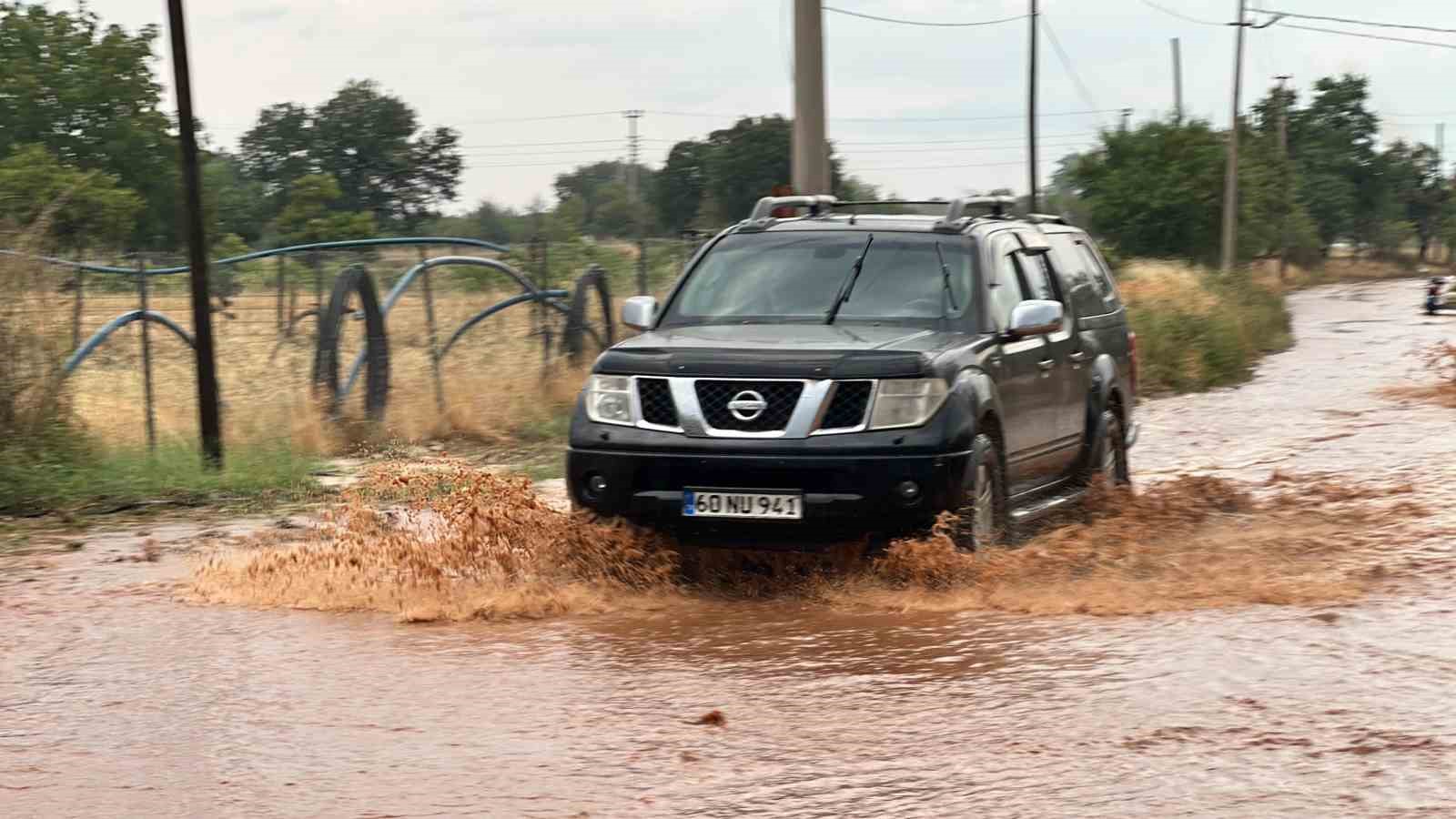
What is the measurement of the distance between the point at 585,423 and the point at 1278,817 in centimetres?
416

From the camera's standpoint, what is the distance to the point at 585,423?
8.42m

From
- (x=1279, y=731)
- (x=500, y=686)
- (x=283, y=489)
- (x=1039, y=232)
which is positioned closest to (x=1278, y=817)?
(x=1279, y=731)

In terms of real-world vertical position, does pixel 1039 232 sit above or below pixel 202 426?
above

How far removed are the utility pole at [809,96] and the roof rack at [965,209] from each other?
231 inches

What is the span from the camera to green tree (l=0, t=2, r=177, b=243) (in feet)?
208

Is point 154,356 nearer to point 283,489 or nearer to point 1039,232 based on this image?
point 283,489

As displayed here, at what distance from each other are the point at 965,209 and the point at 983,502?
2.04 meters

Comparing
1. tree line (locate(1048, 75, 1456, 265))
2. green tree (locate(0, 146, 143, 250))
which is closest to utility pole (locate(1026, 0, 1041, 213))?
tree line (locate(1048, 75, 1456, 265))

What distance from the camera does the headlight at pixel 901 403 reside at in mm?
8039

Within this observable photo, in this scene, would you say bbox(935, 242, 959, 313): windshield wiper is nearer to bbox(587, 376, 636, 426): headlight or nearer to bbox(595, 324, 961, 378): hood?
bbox(595, 324, 961, 378): hood

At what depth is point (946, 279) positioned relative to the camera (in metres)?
9.27

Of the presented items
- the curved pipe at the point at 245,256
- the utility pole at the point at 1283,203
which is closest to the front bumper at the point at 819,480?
the curved pipe at the point at 245,256

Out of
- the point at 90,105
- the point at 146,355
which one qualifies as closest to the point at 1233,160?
the point at 90,105

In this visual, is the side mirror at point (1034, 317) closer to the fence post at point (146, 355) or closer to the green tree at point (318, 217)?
the fence post at point (146, 355)
